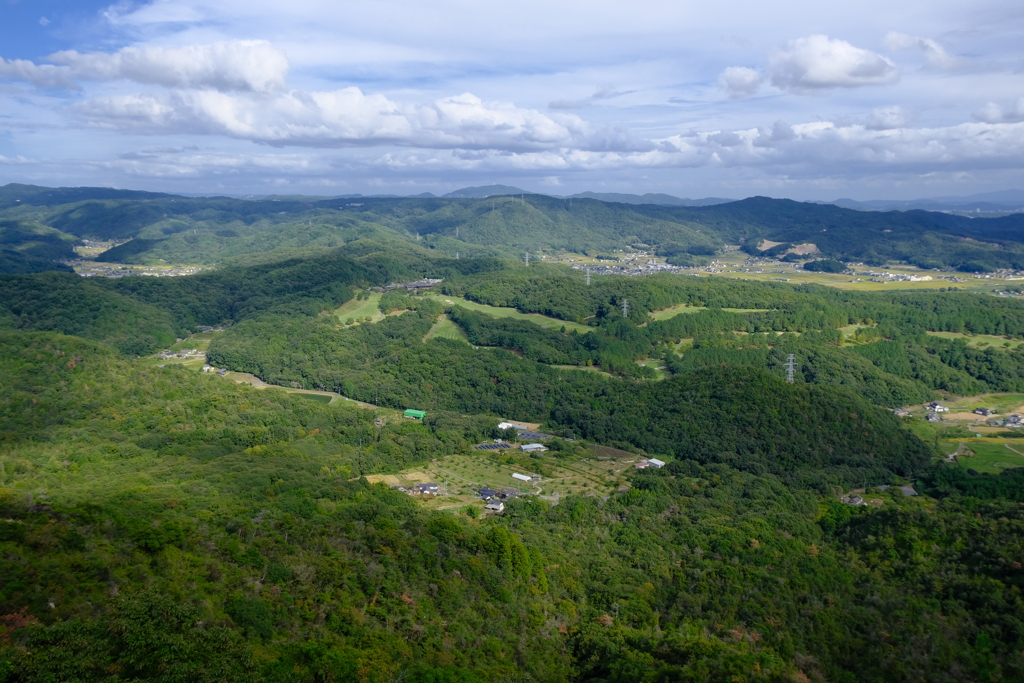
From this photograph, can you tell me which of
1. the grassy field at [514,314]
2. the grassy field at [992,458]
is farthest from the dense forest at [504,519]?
the grassy field at [514,314]

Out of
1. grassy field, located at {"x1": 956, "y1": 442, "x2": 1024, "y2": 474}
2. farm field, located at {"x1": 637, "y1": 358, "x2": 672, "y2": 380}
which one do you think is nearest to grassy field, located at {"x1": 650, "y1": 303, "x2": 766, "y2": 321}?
farm field, located at {"x1": 637, "y1": 358, "x2": 672, "y2": 380}

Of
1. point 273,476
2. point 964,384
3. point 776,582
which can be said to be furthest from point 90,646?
point 964,384

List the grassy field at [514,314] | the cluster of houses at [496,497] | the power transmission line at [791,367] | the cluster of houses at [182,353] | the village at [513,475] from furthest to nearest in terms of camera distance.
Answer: the grassy field at [514,314] < the cluster of houses at [182,353] < the power transmission line at [791,367] < the village at [513,475] < the cluster of houses at [496,497]

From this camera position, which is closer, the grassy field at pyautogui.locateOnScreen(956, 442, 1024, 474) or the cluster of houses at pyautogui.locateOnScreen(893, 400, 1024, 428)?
the grassy field at pyautogui.locateOnScreen(956, 442, 1024, 474)

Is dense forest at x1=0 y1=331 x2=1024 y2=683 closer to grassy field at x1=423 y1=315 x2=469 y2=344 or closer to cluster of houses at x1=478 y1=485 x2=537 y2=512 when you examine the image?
cluster of houses at x1=478 y1=485 x2=537 y2=512

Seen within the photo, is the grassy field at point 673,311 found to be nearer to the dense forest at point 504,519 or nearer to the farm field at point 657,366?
the dense forest at point 504,519

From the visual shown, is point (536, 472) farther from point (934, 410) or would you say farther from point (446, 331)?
point (934, 410)
